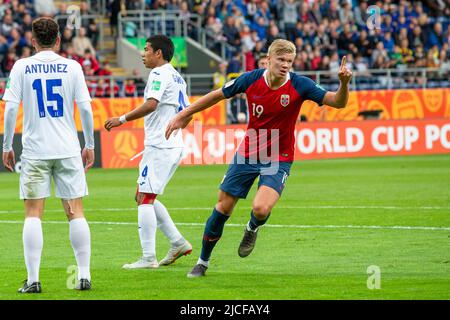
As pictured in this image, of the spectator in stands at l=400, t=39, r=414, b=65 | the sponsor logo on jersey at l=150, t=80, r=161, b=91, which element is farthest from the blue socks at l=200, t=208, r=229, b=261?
the spectator in stands at l=400, t=39, r=414, b=65

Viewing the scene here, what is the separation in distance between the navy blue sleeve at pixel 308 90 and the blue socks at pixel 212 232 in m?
1.37

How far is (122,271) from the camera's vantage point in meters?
10.7

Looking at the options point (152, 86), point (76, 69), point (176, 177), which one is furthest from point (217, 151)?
point (76, 69)

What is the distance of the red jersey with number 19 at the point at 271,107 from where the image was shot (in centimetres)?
1015

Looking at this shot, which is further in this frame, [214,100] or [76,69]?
[214,100]

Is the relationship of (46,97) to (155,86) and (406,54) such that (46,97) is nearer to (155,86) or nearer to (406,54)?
(155,86)

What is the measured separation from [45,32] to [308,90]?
99.9 inches

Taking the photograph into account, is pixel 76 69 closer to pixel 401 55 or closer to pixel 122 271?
pixel 122 271

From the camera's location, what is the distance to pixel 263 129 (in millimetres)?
10273

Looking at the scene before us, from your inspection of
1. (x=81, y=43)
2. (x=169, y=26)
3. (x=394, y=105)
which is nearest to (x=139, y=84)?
(x=81, y=43)

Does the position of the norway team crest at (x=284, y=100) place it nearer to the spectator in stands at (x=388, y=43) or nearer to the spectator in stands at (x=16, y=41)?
the spectator in stands at (x=16, y=41)

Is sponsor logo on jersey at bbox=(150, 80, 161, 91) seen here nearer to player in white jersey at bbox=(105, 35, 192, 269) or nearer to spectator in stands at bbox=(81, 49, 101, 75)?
player in white jersey at bbox=(105, 35, 192, 269)

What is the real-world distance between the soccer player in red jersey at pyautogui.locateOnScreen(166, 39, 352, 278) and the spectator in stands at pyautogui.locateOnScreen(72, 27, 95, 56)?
71.9ft
